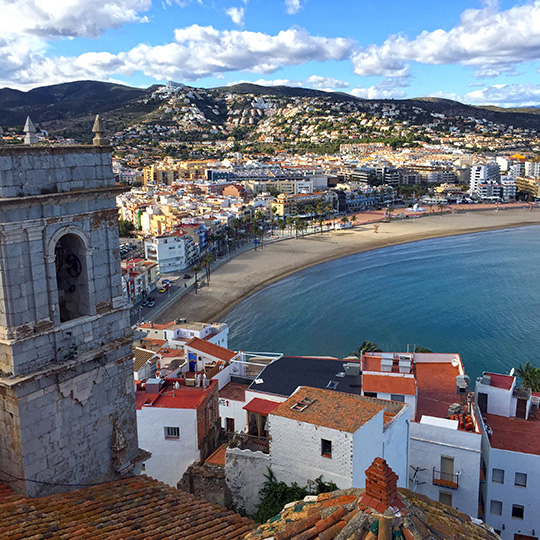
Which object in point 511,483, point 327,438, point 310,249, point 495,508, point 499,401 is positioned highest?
point 327,438

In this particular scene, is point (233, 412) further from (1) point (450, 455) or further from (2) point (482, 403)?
(2) point (482, 403)

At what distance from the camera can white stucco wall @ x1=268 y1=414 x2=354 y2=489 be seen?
11078 mm

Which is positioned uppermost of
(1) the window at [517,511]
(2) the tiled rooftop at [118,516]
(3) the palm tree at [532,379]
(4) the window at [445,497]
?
(2) the tiled rooftop at [118,516]

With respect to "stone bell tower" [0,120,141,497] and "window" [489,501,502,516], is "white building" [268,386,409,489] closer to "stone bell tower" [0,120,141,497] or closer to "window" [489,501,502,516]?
"stone bell tower" [0,120,141,497]

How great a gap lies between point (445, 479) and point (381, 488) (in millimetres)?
10639

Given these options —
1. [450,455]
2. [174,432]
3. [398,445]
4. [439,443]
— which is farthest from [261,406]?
[450,455]

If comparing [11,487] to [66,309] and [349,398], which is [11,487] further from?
[349,398]

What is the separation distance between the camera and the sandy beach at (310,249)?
153 feet

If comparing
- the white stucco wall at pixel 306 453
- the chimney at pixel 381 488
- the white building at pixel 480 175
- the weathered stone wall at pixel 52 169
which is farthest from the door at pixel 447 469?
the white building at pixel 480 175

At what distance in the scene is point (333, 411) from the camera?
467 inches

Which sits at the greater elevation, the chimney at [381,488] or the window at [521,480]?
the chimney at [381,488]

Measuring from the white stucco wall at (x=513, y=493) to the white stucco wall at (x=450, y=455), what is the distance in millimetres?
717

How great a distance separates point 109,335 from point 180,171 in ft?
394

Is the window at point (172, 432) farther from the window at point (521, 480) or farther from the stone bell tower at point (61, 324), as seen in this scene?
the window at point (521, 480)
